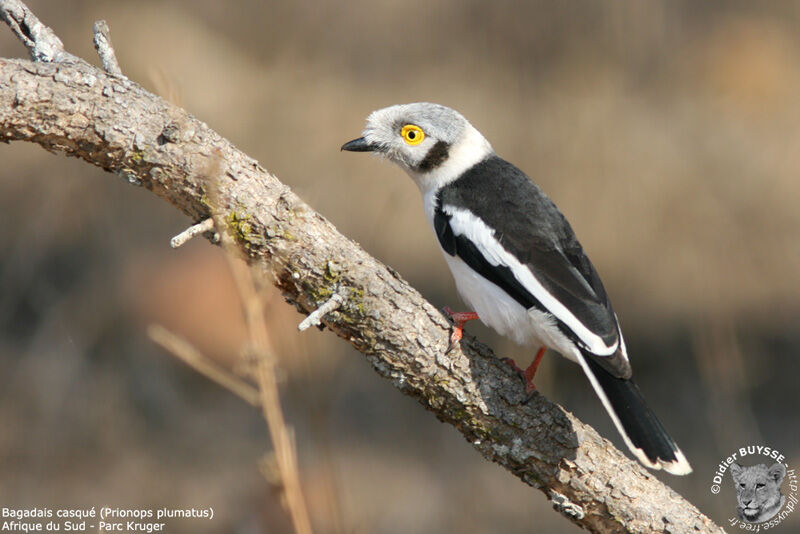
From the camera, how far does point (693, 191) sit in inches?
328

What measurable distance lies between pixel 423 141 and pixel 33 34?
1.76 meters

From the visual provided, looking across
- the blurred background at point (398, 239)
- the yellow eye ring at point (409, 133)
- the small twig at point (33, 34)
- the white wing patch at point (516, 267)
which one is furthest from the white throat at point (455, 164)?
the small twig at point (33, 34)

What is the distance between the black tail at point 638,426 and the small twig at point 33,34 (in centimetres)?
210

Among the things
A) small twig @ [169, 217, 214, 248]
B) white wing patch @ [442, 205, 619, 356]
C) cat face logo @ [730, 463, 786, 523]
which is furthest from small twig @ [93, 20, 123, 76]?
cat face logo @ [730, 463, 786, 523]

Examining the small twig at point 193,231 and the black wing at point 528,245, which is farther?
the black wing at point 528,245

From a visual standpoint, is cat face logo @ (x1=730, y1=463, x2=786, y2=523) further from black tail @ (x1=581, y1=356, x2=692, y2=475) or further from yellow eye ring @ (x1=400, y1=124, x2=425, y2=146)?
yellow eye ring @ (x1=400, y1=124, x2=425, y2=146)

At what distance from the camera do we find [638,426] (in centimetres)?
301

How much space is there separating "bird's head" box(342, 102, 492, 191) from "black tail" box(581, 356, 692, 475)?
1285mm

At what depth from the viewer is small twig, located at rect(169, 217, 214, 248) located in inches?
102

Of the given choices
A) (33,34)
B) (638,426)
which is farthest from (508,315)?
(33,34)

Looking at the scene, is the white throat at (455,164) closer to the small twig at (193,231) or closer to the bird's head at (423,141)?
the bird's head at (423,141)

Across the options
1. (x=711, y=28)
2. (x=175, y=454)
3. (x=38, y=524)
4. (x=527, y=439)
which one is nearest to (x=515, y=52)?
(x=711, y=28)

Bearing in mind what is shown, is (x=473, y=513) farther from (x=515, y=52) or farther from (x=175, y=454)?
(x=515, y=52)

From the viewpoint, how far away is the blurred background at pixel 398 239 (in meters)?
6.26
